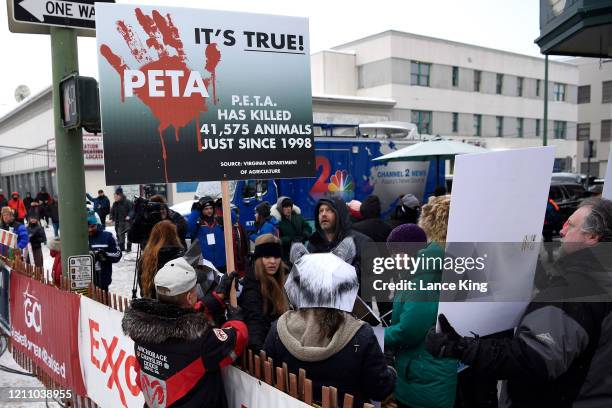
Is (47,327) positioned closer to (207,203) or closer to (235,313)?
(235,313)

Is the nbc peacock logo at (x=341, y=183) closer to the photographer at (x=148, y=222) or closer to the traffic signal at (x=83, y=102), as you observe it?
the photographer at (x=148, y=222)

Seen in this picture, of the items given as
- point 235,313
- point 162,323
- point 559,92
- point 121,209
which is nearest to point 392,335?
point 235,313

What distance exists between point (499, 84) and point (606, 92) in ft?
47.9

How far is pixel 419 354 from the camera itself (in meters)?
3.07

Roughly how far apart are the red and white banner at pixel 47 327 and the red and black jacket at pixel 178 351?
215 centimetres

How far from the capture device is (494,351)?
2023 mm

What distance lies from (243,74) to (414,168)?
10.2 m

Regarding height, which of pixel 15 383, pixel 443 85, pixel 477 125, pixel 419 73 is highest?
pixel 419 73

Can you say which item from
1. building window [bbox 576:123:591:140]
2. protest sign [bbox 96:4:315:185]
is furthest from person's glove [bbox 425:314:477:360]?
building window [bbox 576:123:591:140]

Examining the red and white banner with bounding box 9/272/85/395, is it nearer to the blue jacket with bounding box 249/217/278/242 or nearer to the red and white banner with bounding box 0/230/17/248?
the red and white banner with bounding box 0/230/17/248

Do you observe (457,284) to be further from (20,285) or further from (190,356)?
(20,285)

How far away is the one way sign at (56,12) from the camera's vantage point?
412 centimetres

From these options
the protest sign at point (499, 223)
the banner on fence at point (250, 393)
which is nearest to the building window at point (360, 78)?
the banner on fence at point (250, 393)

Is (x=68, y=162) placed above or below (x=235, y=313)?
above
